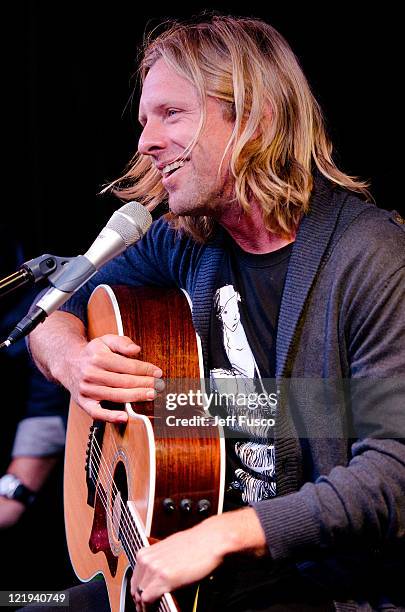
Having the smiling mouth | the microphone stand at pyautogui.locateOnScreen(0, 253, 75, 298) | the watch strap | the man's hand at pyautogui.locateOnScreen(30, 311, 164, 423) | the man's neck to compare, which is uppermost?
the microphone stand at pyautogui.locateOnScreen(0, 253, 75, 298)

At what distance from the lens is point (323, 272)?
5.84ft

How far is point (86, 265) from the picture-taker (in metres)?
1.57

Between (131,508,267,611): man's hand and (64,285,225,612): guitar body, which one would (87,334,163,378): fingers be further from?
(131,508,267,611): man's hand

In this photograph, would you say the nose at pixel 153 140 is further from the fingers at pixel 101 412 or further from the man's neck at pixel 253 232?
the fingers at pixel 101 412

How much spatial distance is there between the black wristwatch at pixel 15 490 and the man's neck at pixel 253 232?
1.50 m

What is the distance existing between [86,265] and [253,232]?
23.4 inches

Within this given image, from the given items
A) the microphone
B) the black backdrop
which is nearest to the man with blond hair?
the microphone

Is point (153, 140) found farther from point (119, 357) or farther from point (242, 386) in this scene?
point (242, 386)

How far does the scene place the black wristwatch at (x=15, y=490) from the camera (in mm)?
2980

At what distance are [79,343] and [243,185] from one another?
628 millimetres

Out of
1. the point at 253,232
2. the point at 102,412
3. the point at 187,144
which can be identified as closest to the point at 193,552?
the point at 102,412

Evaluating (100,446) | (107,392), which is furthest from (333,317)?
(100,446)

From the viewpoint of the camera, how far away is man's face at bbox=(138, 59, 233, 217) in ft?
6.48

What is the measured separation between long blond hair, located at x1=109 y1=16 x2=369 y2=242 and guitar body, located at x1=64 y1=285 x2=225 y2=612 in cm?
37
